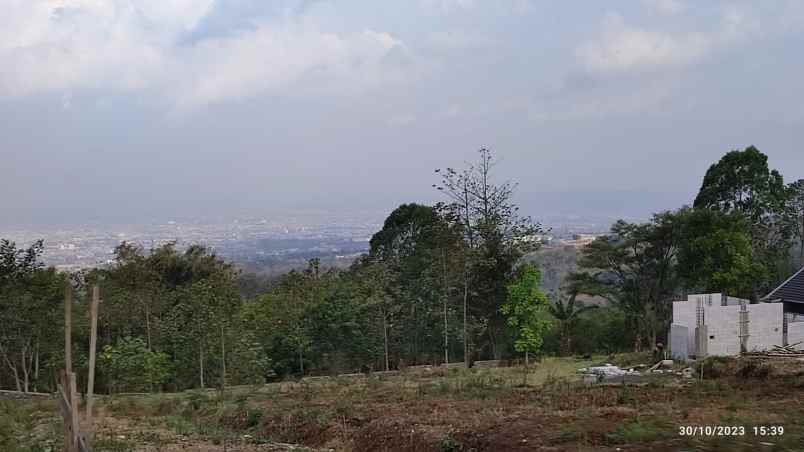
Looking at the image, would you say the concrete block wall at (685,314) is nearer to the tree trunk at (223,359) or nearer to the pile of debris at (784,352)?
the pile of debris at (784,352)

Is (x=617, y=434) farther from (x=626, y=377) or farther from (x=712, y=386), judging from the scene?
(x=626, y=377)

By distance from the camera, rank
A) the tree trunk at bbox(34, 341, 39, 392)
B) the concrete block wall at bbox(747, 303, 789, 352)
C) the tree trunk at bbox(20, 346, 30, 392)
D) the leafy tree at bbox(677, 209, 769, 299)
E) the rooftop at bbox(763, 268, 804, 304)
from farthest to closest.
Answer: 1. the leafy tree at bbox(677, 209, 769, 299)
2. the rooftop at bbox(763, 268, 804, 304)
3. the tree trunk at bbox(34, 341, 39, 392)
4. the tree trunk at bbox(20, 346, 30, 392)
5. the concrete block wall at bbox(747, 303, 789, 352)

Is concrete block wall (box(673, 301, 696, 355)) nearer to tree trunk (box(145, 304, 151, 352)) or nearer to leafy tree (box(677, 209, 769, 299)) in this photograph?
leafy tree (box(677, 209, 769, 299))

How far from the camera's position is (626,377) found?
14117mm

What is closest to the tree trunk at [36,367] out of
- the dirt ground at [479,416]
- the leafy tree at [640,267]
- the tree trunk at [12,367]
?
the tree trunk at [12,367]

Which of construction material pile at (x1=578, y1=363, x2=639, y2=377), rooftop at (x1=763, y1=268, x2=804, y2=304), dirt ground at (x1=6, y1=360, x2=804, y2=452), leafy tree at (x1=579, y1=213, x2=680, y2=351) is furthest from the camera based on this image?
leafy tree at (x1=579, y1=213, x2=680, y2=351)

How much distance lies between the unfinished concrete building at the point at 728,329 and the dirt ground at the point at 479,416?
2.52 m

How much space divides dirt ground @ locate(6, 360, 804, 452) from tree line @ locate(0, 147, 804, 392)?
3.79 metres

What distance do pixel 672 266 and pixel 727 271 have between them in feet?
10.5

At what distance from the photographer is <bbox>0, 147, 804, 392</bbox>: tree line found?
17.9 meters

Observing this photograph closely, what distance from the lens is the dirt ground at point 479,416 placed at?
27.5 ft

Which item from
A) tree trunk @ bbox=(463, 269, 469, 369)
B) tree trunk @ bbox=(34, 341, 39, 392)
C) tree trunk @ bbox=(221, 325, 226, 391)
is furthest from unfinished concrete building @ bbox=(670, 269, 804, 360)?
tree trunk @ bbox=(34, 341, 39, 392)

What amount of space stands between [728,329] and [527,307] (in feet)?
16.7

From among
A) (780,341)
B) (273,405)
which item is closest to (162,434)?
(273,405)
